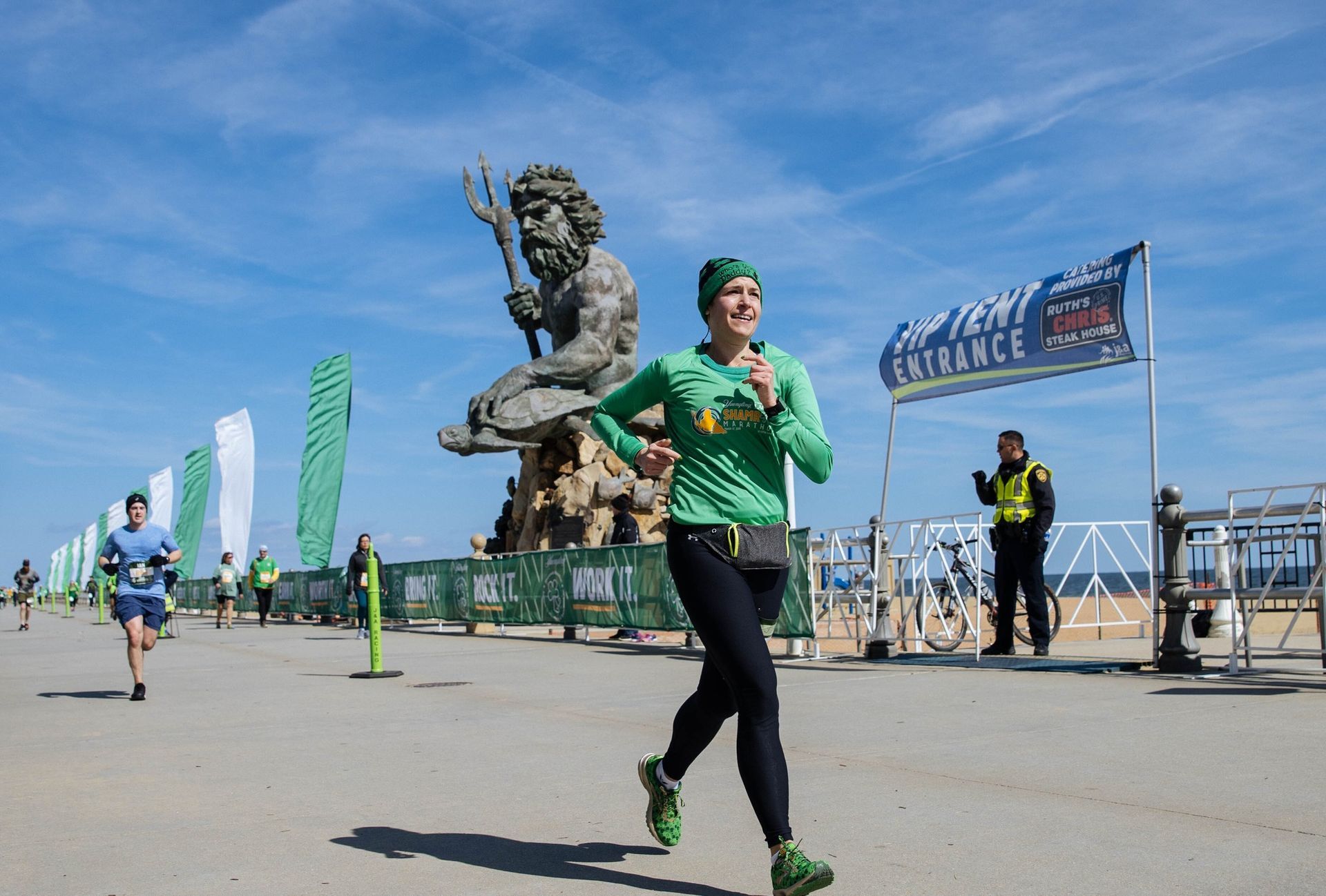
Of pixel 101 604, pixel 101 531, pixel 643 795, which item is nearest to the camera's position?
pixel 643 795

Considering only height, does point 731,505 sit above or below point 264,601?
above

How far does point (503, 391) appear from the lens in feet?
69.7

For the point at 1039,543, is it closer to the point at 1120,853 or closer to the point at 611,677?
the point at 611,677

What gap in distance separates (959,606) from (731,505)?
9304 millimetres

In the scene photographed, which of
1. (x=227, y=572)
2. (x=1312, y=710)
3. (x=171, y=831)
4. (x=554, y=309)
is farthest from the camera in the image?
(x=227, y=572)

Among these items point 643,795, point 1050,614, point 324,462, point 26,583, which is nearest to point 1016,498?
point 1050,614

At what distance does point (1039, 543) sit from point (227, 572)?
73.0ft

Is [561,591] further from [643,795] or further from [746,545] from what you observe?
[746,545]

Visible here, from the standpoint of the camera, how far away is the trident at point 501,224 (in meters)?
22.7

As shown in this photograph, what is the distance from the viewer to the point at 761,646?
149 inches

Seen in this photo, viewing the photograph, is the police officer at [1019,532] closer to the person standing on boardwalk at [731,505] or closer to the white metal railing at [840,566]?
the white metal railing at [840,566]

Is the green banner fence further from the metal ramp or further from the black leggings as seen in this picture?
the black leggings

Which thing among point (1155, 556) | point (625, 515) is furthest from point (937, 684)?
point (625, 515)

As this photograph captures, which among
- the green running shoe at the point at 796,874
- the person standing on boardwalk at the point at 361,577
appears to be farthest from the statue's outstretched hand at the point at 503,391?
the green running shoe at the point at 796,874
